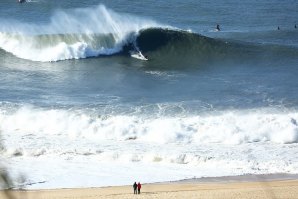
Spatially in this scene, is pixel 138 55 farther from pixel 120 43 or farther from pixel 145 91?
pixel 145 91

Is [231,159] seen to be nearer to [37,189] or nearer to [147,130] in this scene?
[147,130]

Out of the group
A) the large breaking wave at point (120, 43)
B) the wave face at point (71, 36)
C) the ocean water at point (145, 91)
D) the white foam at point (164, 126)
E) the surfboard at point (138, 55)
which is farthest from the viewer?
the wave face at point (71, 36)

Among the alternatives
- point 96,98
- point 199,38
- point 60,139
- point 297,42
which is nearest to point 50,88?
point 96,98

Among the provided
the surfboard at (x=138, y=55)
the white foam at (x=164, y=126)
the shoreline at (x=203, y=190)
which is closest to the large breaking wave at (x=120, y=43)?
the surfboard at (x=138, y=55)

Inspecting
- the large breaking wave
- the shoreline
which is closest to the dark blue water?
the large breaking wave

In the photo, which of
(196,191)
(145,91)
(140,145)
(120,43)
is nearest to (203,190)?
(196,191)

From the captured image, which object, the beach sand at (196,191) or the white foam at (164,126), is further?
the white foam at (164,126)

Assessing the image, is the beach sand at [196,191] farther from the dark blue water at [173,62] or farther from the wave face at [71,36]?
the wave face at [71,36]
